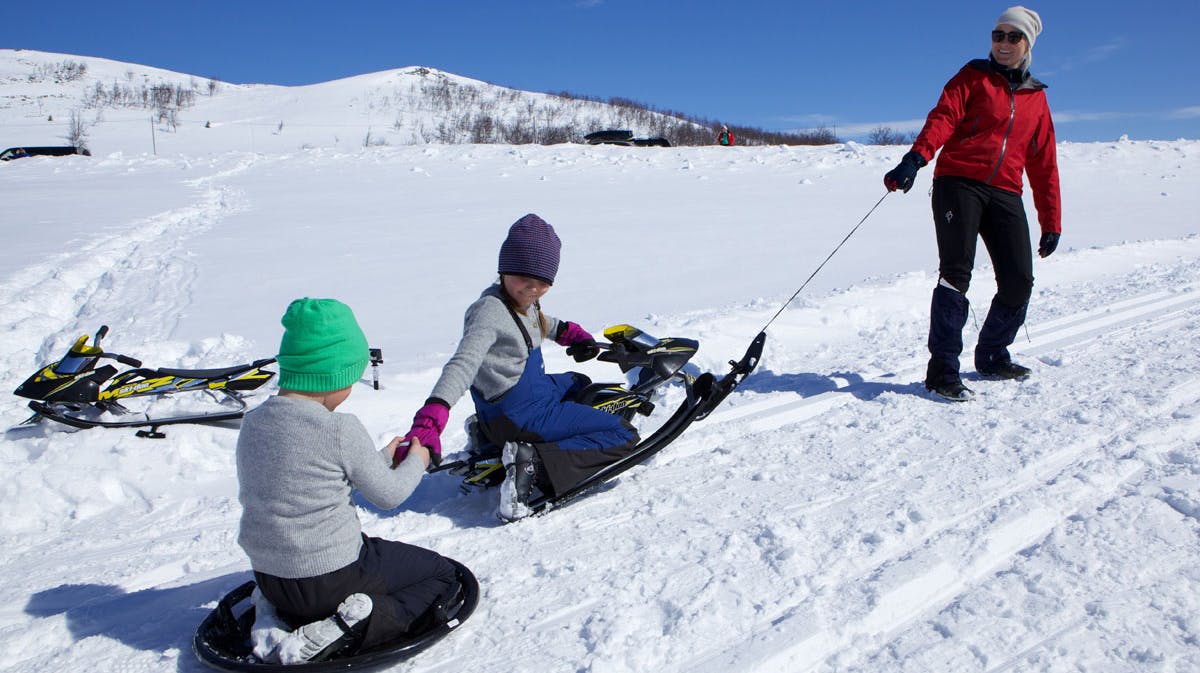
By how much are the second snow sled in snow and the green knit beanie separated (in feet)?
4.07

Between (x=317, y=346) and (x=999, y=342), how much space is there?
392 centimetres

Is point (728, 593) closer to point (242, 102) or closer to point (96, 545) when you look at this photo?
point (96, 545)

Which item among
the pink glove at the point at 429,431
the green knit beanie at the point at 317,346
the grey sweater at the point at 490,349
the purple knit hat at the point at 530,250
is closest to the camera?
the green knit beanie at the point at 317,346

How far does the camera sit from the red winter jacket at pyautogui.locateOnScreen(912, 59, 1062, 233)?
4.05 meters

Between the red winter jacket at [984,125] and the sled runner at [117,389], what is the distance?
3.79 metres

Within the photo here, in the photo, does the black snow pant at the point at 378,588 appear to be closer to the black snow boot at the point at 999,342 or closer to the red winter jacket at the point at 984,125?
the red winter jacket at the point at 984,125

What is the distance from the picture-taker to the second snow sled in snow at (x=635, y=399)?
3.24m

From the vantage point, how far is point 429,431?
2455 mm

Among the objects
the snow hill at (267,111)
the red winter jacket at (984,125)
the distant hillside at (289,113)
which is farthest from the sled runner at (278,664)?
the distant hillside at (289,113)

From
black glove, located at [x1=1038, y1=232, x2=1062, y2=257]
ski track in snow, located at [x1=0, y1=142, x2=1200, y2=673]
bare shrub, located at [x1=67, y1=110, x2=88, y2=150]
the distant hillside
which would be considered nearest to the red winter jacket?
black glove, located at [x1=1038, y1=232, x2=1062, y2=257]

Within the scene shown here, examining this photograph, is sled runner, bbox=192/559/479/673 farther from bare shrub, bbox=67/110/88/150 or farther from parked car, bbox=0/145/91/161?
bare shrub, bbox=67/110/88/150

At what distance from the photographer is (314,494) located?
2088mm

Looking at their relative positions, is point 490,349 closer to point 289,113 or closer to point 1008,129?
point 1008,129

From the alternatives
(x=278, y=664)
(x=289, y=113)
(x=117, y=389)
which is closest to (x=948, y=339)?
(x=278, y=664)
